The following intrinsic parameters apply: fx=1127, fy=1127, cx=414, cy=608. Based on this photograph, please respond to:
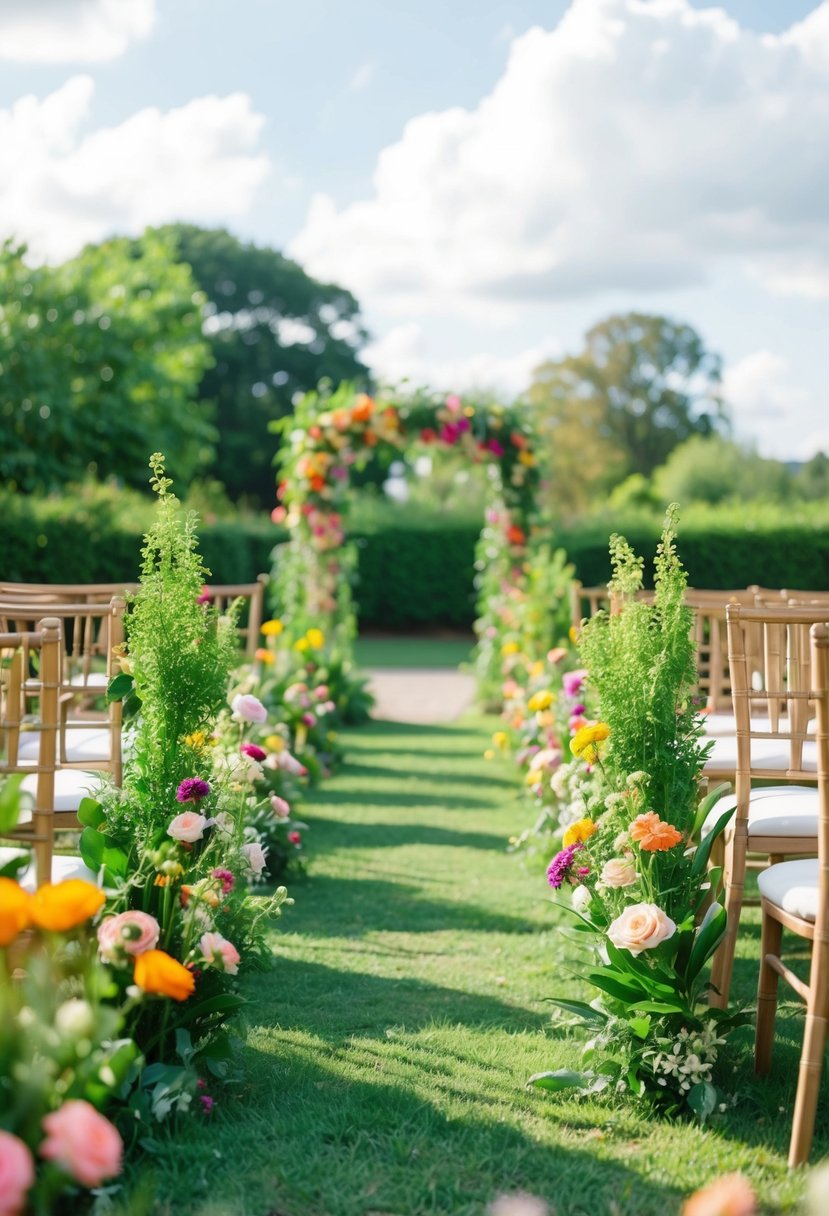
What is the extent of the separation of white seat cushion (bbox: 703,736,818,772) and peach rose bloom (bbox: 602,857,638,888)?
933 mm

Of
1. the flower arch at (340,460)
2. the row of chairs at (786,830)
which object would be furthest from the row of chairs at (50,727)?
the flower arch at (340,460)

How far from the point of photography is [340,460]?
9.11 meters

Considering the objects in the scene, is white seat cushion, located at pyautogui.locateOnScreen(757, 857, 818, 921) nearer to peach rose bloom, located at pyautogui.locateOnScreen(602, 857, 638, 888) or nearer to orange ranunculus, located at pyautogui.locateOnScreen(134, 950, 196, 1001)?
peach rose bloom, located at pyautogui.locateOnScreen(602, 857, 638, 888)

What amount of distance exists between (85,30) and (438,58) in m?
2.32

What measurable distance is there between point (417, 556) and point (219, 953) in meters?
16.9

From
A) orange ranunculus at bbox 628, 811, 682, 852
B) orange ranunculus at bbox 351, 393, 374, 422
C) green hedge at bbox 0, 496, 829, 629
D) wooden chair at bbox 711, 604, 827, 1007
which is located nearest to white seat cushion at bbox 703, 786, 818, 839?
wooden chair at bbox 711, 604, 827, 1007

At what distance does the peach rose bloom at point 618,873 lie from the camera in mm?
2584

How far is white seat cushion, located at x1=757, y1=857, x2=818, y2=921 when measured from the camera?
2.42m

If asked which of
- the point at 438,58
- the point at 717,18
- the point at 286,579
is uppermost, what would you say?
the point at 717,18

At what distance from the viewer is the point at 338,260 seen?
3375 cm

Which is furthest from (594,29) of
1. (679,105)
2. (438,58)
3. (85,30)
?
(85,30)

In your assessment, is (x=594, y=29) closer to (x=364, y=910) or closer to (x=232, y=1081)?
(x=364, y=910)

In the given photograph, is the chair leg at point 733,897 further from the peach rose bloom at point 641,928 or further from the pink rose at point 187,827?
the pink rose at point 187,827

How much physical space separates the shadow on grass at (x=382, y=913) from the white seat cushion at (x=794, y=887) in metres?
1.72
